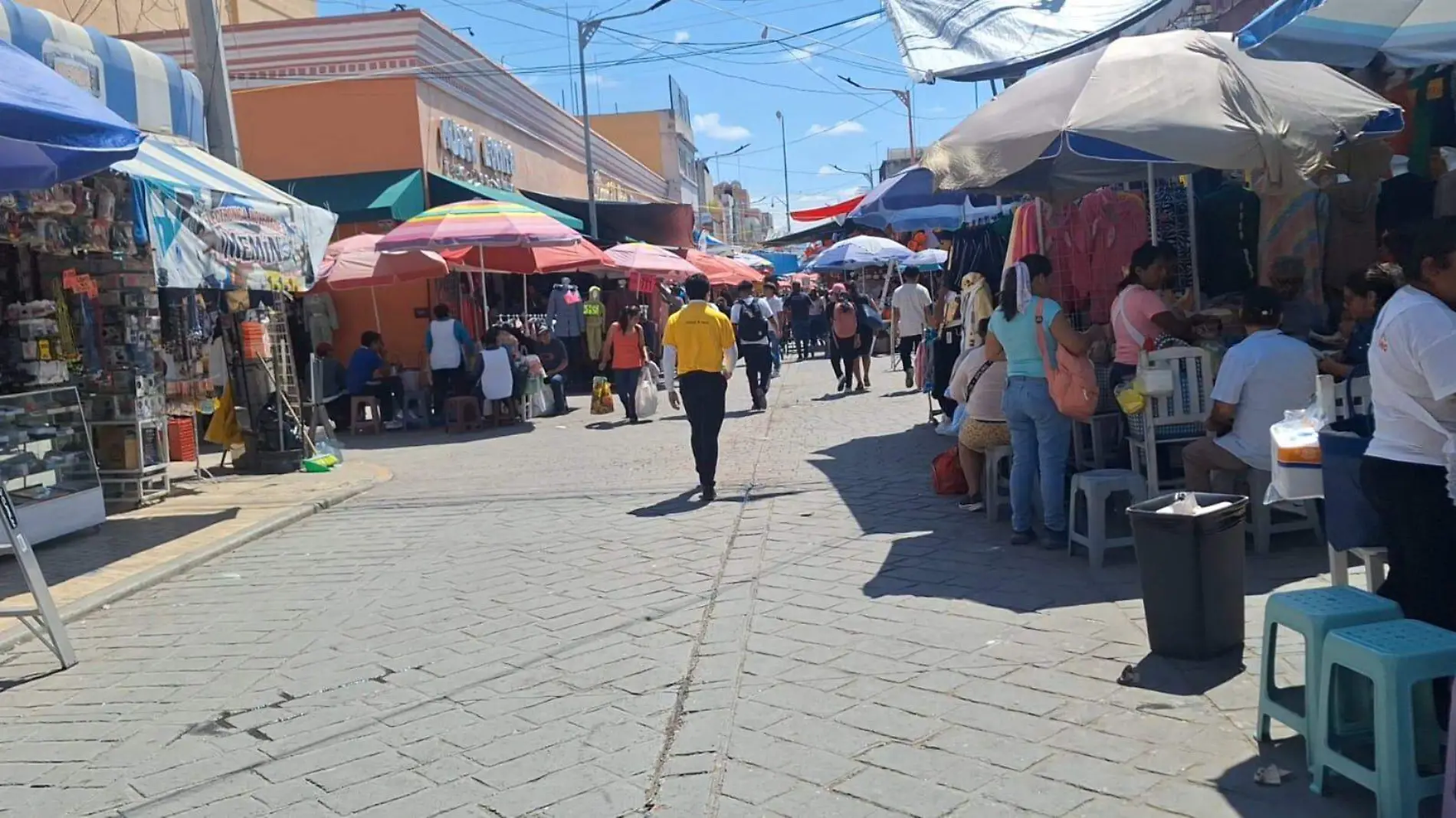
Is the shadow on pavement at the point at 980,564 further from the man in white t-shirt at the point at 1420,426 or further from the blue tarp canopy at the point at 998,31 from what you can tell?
the blue tarp canopy at the point at 998,31

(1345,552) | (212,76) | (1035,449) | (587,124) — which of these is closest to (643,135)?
(587,124)

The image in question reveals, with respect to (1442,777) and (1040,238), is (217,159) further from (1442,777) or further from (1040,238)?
(1442,777)

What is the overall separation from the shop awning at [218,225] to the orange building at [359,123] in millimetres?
7628

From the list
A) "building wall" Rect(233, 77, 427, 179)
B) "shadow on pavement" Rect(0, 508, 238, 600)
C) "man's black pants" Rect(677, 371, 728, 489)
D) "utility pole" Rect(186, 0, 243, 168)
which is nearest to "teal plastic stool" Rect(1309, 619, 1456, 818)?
"man's black pants" Rect(677, 371, 728, 489)

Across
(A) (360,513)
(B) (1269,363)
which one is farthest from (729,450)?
(B) (1269,363)

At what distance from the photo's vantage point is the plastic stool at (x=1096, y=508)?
263 inches

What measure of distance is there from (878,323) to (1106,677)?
47.5ft

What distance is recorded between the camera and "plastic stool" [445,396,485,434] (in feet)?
53.1

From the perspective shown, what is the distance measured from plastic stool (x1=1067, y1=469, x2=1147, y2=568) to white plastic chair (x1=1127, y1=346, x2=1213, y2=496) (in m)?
0.31

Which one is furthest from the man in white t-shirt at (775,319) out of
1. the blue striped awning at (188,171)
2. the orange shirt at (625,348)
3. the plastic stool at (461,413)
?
the blue striped awning at (188,171)

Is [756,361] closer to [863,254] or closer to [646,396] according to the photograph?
[646,396]

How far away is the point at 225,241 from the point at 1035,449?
6.71m

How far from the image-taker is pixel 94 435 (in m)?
10.4

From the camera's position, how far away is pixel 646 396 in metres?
16.5
